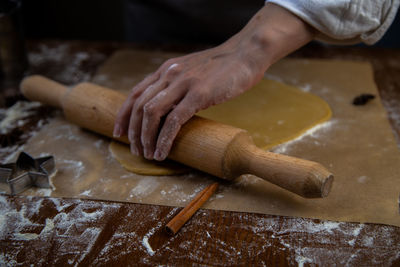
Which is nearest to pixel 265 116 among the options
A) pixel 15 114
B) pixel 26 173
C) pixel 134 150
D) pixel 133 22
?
pixel 134 150

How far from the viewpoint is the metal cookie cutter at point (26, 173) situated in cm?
132

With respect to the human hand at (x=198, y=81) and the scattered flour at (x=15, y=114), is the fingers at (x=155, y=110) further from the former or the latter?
the scattered flour at (x=15, y=114)

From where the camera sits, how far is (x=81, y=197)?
1300 mm

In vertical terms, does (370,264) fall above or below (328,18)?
below

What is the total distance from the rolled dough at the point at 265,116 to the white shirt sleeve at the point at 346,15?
1.04 ft

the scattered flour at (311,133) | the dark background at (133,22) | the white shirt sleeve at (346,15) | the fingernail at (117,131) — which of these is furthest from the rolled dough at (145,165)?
the dark background at (133,22)

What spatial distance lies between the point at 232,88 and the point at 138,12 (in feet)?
4.59

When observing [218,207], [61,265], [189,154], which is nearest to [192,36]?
[189,154]

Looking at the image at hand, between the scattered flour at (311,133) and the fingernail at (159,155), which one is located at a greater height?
the fingernail at (159,155)

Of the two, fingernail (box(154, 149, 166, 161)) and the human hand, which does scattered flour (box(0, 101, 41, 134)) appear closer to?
the human hand

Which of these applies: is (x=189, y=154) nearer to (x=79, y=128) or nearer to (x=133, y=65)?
(x=79, y=128)

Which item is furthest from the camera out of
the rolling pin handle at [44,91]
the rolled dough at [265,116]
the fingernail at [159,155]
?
the rolling pin handle at [44,91]

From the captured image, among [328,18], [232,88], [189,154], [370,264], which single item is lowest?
[370,264]

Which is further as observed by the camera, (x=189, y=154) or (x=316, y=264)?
(x=189, y=154)
